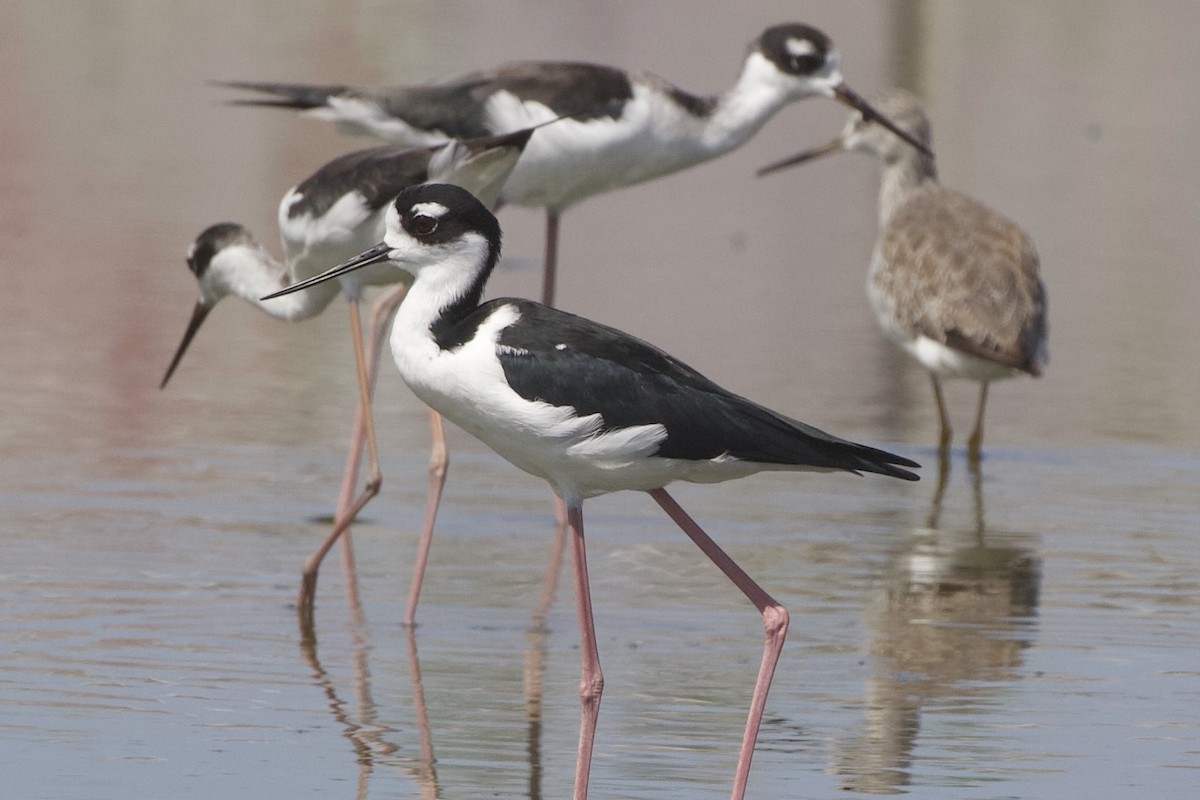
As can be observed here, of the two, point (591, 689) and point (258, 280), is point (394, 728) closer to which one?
point (591, 689)

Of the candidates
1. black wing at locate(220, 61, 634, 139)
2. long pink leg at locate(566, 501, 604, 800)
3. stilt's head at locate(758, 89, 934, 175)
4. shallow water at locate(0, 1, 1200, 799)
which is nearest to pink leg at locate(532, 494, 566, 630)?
shallow water at locate(0, 1, 1200, 799)

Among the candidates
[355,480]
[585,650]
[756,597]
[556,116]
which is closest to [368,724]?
[585,650]

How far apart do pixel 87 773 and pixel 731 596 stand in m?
2.49

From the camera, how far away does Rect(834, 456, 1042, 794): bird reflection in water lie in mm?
5621

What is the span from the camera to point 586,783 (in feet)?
16.9

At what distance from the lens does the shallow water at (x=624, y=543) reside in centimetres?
555

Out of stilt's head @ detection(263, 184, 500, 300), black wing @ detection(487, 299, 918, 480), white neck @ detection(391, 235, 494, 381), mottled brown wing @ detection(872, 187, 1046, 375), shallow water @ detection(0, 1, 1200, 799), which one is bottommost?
shallow water @ detection(0, 1, 1200, 799)

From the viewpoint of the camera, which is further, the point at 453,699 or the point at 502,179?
the point at 502,179

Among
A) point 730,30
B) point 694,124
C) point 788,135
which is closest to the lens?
point 694,124

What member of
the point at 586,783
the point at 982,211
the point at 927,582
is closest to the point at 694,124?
the point at 982,211

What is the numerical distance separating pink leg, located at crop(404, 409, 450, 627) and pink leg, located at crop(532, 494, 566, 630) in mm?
355

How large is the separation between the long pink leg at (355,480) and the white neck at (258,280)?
237 mm

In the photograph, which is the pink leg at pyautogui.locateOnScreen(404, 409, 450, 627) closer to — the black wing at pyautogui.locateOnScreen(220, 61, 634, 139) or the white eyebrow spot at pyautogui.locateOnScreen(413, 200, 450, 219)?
the white eyebrow spot at pyautogui.locateOnScreen(413, 200, 450, 219)

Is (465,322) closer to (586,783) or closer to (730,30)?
(586,783)
